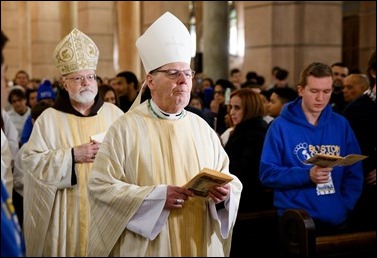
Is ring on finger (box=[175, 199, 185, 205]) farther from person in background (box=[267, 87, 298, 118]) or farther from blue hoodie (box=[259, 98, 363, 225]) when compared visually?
person in background (box=[267, 87, 298, 118])

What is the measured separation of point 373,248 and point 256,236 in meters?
1.15

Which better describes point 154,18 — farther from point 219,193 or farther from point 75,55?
point 219,193

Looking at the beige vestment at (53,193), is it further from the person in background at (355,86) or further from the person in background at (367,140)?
the person in background at (355,86)

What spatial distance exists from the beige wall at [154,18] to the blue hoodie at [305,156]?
7041 millimetres

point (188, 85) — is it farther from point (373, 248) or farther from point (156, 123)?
point (373, 248)

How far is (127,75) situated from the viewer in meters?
9.91

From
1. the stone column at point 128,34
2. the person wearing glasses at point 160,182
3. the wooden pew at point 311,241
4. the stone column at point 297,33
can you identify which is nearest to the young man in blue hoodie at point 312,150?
the wooden pew at point 311,241

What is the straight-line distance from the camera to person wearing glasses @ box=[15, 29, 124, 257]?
209 inches

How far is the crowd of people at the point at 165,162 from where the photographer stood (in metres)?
4.05

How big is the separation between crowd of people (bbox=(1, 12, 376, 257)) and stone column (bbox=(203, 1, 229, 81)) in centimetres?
583

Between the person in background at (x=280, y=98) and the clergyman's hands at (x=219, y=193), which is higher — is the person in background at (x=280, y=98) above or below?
above

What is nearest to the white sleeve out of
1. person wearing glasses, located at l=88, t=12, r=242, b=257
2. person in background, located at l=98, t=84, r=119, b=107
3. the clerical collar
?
person wearing glasses, located at l=88, t=12, r=242, b=257

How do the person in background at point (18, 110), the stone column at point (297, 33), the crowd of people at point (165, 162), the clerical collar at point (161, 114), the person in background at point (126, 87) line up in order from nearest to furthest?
the crowd of people at point (165, 162)
the clerical collar at point (161, 114)
the person in background at point (126, 87)
the person in background at point (18, 110)
the stone column at point (297, 33)

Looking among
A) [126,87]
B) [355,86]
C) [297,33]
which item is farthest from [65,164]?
[297,33]
